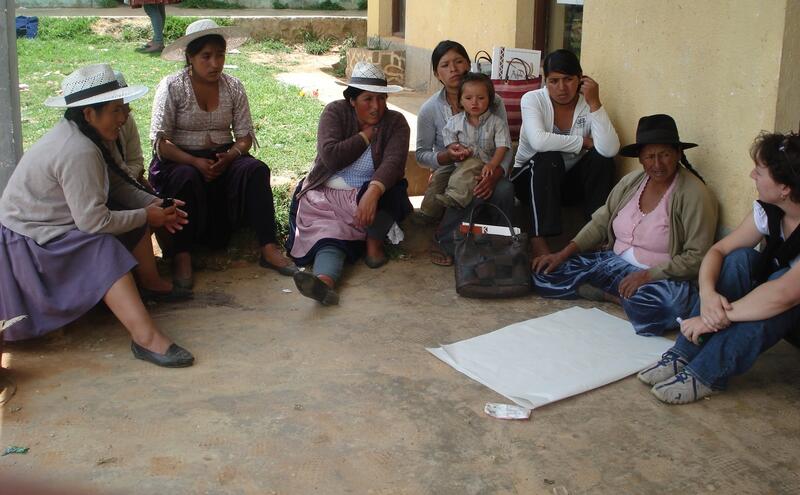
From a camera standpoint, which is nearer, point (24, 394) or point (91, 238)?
point (24, 394)

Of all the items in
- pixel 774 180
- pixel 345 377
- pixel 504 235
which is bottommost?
pixel 345 377

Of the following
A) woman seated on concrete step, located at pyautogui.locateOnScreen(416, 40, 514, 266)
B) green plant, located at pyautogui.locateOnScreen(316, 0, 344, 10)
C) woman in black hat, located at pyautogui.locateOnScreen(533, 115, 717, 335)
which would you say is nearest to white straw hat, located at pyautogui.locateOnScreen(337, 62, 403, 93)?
woman seated on concrete step, located at pyautogui.locateOnScreen(416, 40, 514, 266)

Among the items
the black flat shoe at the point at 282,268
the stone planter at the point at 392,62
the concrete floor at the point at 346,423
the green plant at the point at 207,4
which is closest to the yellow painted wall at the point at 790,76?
the concrete floor at the point at 346,423

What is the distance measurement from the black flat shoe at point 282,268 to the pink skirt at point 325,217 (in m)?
0.10

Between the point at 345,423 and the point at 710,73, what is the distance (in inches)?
104

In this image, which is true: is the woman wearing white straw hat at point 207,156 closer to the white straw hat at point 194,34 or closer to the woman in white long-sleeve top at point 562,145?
the white straw hat at point 194,34

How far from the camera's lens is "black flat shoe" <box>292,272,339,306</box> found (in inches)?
171

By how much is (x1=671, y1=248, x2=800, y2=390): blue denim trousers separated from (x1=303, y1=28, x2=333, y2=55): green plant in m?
11.1

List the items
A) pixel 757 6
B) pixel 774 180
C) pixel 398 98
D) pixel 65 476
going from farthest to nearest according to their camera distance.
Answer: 1. pixel 398 98
2. pixel 757 6
3. pixel 774 180
4. pixel 65 476

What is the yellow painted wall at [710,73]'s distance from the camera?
13.7 ft

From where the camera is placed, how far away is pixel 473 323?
447 cm

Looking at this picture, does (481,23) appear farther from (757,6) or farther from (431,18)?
(757,6)

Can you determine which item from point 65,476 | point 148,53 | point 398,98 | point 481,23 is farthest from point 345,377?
point 148,53

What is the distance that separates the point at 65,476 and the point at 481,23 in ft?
20.9
